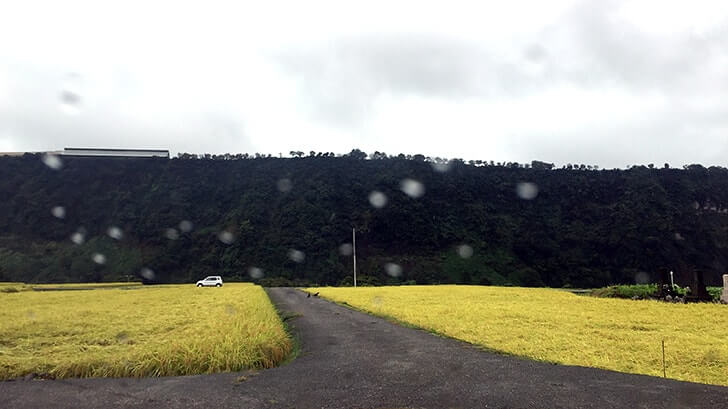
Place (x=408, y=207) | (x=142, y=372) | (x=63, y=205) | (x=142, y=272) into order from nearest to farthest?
(x=142, y=372) → (x=142, y=272) → (x=63, y=205) → (x=408, y=207)

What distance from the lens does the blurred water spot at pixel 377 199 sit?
103938 mm

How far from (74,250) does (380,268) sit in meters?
56.1

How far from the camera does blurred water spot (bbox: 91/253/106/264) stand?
266 feet

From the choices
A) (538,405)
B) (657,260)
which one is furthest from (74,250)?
(657,260)

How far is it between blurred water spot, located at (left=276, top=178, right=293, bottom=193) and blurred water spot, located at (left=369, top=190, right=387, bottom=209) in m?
19.3

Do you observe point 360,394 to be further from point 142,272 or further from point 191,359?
point 142,272

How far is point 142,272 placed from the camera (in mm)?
81625

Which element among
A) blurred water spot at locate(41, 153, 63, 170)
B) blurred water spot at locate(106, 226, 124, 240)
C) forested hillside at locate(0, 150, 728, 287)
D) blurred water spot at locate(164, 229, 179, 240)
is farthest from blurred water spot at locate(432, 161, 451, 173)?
blurred water spot at locate(41, 153, 63, 170)

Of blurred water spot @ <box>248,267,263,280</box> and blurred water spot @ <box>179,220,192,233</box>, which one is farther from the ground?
blurred water spot @ <box>179,220,192,233</box>

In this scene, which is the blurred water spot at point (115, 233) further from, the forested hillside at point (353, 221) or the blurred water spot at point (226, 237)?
the blurred water spot at point (226, 237)

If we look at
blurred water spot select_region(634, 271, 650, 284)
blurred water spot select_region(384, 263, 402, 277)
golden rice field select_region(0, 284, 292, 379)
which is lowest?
blurred water spot select_region(634, 271, 650, 284)

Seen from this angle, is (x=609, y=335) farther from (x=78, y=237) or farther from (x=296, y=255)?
(x=78, y=237)

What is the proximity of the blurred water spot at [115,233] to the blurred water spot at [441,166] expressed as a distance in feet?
241

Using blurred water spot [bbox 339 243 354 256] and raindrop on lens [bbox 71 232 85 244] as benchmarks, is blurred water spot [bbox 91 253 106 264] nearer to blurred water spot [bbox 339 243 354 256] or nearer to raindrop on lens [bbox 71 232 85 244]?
raindrop on lens [bbox 71 232 85 244]
